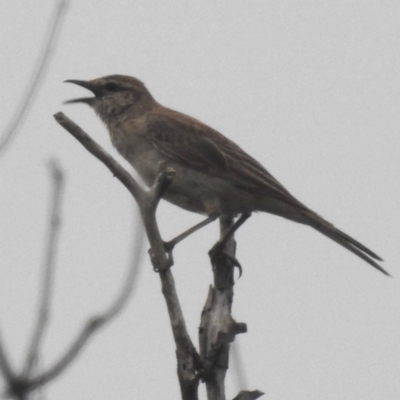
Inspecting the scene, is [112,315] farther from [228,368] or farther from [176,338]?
[228,368]

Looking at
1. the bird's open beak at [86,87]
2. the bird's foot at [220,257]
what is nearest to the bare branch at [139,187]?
the bird's foot at [220,257]

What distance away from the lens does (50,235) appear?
4711mm

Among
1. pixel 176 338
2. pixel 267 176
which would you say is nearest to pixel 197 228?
pixel 267 176

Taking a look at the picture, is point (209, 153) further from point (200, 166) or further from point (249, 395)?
point (249, 395)

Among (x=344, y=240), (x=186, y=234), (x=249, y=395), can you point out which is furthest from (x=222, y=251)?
(x=249, y=395)

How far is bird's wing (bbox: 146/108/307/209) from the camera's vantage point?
9.39 metres

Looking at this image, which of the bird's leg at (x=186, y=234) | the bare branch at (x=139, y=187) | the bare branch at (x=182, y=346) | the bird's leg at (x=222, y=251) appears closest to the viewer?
the bare branch at (x=182, y=346)

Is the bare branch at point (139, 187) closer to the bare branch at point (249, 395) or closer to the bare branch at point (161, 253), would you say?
the bare branch at point (161, 253)

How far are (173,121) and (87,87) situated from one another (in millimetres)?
1159

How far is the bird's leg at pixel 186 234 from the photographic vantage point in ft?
27.2

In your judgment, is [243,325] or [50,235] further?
[243,325]

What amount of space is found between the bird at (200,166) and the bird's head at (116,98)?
0.04 feet

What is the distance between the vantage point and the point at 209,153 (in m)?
9.72

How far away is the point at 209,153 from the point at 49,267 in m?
5.37
